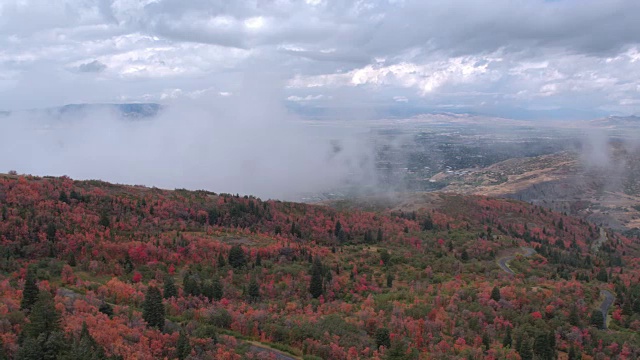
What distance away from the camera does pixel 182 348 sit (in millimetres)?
45125

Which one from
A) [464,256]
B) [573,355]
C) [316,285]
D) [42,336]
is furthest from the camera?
[464,256]

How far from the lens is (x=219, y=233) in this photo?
118000 mm

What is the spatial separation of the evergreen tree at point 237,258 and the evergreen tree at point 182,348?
48.5 meters

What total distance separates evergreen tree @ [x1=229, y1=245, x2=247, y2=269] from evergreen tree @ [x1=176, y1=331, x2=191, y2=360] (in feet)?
159

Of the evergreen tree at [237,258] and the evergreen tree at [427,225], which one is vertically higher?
the evergreen tree at [237,258]

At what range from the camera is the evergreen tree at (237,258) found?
94688mm

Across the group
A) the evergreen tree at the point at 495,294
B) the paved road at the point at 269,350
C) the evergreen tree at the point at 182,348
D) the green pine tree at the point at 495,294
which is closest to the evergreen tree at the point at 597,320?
the green pine tree at the point at 495,294

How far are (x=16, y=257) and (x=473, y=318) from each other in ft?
245

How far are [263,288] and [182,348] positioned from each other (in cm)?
3794

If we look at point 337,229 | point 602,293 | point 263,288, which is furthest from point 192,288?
point 602,293

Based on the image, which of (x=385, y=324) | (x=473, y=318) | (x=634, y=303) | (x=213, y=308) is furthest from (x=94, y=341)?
(x=634, y=303)

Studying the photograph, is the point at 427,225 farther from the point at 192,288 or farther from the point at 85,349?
the point at 85,349

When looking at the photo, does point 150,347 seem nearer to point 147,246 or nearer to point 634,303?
point 147,246

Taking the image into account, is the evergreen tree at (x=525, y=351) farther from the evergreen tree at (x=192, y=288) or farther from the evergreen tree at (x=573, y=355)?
the evergreen tree at (x=192, y=288)
